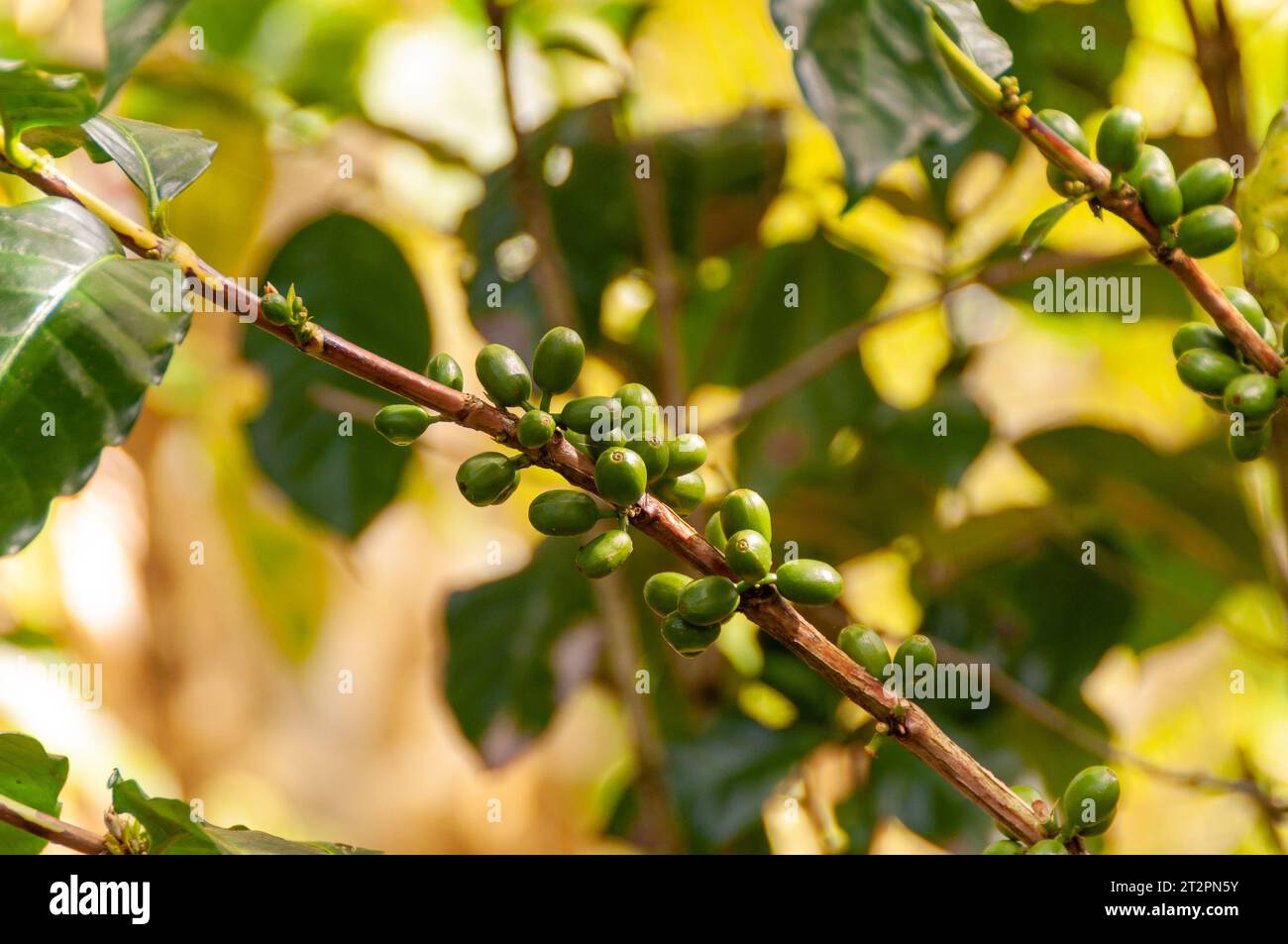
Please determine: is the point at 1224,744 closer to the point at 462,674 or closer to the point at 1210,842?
the point at 1210,842

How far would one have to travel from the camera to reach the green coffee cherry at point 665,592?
349 mm

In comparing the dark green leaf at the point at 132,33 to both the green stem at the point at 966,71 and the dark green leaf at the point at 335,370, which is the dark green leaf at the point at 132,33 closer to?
the green stem at the point at 966,71

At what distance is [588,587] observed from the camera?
95 centimetres

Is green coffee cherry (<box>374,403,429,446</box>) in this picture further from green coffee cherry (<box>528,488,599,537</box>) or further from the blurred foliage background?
the blurred foliage background

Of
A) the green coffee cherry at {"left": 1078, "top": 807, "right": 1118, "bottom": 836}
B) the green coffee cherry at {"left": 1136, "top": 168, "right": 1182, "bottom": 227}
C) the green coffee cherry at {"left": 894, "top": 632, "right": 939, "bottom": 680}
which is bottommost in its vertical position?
the green coffee cherry at {"left": 1078, "top": 807, "right": 1118, "bottom": 836}

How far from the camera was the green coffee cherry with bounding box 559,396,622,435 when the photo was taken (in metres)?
0.34

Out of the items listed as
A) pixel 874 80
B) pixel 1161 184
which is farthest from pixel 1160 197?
pixel 874 80

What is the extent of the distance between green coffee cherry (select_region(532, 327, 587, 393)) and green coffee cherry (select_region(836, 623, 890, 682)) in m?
0.12

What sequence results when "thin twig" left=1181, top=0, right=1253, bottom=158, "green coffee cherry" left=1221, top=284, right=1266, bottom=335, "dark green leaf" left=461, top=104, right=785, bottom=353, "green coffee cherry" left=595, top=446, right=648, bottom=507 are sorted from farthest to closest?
"dark green leaf" left=461, top=104, right=785, bottom=353 → "thin twig" left=1181, top=0, right=1253, bottom=158 → "green coffee cherry" left=1221, top=284, right=1266, bottom=335 → "green coffee cherry" left=595, top=446, right=648, bottom=507

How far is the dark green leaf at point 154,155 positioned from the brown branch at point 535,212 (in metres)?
0.41

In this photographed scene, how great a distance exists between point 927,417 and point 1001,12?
29 cm

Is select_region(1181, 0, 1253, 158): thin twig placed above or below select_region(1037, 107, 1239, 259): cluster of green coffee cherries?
above

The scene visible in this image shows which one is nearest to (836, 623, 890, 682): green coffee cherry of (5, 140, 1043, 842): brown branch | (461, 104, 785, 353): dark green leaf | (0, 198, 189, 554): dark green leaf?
(5, 140, 1043, 842): brown branch

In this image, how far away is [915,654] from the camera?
370 mm
